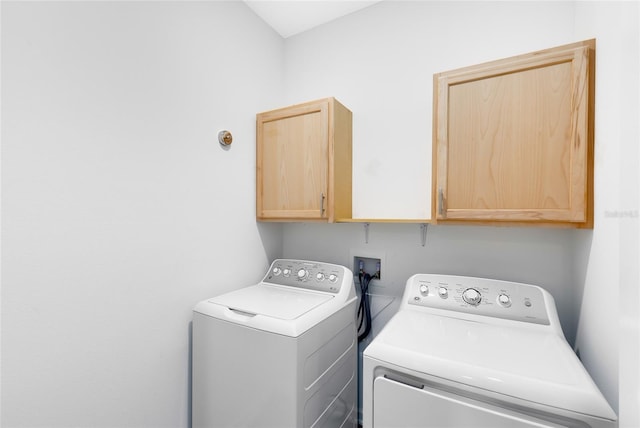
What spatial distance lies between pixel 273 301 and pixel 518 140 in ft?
4.31

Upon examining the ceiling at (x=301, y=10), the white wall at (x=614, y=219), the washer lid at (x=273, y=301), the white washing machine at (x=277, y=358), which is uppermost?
the ceiling at (x=301, y=10)

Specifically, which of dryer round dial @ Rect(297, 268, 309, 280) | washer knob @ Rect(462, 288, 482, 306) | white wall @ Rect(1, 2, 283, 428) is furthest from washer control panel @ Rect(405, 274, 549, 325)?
white wall @ Rect(1, 2, 283, 428)

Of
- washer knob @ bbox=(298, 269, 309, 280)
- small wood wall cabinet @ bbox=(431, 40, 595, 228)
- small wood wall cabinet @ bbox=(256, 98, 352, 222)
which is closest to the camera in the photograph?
small wood wall cabinet @ bbox=(431, 40, 595, 228)

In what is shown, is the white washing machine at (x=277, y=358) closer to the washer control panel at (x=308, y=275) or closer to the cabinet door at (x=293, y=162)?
the washer control panel at (x=308, y=275)

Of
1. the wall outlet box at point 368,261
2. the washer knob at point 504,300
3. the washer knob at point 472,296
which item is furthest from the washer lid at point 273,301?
the washer knob at point 504,300

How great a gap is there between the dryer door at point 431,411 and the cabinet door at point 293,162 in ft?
2.99

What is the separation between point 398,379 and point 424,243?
0.85 m

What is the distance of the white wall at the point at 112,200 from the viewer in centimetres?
91

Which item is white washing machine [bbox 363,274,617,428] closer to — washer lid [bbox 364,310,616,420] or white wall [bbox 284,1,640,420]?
washer lid [bbox 364,310,616,420]

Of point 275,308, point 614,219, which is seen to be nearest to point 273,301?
point 275,308

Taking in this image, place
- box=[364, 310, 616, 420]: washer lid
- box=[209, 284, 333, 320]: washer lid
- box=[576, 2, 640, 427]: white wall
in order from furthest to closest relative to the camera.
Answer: box=[209, 284, 333, 320]: washer lid, box=[364, 310, 616, 420]: washer lid, box=[576, 2, 640, 427]: white wall

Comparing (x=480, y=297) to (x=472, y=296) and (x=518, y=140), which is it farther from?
(x=518, y=140)

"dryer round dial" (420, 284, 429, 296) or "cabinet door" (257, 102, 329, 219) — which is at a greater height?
"cabinet door" (257, 102, 329, 219)

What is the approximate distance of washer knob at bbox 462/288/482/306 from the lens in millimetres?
1285
